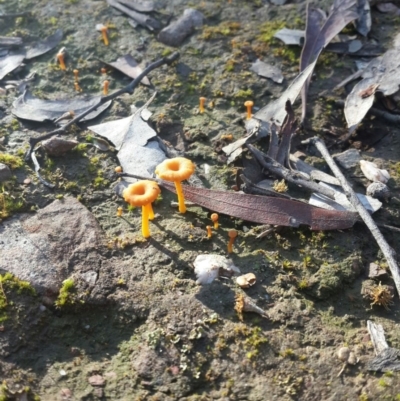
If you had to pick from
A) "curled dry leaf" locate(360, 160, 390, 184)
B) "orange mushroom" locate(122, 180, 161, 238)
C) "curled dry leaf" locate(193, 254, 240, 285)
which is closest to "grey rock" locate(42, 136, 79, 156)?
"orange mushroom" locate(122, 180, 161, 238)

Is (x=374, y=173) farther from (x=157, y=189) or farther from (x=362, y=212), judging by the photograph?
(x=157, y=189)

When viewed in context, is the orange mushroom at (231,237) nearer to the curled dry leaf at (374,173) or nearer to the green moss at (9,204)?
the curled dry leaf at (374,173)

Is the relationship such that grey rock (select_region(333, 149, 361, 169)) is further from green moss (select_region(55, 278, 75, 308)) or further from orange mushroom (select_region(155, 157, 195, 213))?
green moss (select_region(55, 278, 75, 308))

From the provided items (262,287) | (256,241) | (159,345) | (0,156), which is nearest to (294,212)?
(256,241)

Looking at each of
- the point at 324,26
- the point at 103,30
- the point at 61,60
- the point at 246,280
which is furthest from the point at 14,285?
the point at 324,26

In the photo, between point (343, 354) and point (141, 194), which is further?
point (141, 194)
